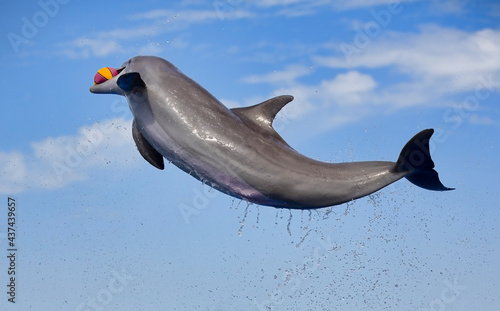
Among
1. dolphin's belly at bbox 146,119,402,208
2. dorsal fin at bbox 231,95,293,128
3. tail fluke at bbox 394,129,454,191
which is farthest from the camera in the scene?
dorsal fin at bbox 231,95,293,128

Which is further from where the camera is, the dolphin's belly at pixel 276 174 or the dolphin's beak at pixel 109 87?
the dolphin's beak at pixel 109 87

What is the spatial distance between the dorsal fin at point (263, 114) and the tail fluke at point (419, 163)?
1.65 m

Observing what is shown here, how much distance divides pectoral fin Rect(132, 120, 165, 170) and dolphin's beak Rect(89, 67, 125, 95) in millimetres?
608

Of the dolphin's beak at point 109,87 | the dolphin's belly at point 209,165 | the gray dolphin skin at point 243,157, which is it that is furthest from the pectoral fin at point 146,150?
the dolphin's beak at point 109,87

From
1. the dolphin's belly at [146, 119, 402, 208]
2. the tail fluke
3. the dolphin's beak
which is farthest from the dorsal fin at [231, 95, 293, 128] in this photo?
the tail fluke

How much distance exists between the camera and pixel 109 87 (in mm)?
9570

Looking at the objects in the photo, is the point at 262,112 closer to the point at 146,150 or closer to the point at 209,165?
the point at 209,165

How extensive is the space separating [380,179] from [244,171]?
1791 mm

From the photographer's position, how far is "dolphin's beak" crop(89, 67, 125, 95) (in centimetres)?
942

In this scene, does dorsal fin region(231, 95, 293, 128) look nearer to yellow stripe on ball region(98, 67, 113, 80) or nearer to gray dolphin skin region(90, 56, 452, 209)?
gray dolphin skin region(90, 56, 452, 209)

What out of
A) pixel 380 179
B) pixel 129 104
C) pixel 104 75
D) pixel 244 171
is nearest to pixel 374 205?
pixel 380 179

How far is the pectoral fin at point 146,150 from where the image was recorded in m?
9.14

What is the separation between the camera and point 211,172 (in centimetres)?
840

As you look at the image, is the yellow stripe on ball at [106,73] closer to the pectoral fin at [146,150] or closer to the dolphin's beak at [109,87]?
the dolphin's beak at [109,87]
